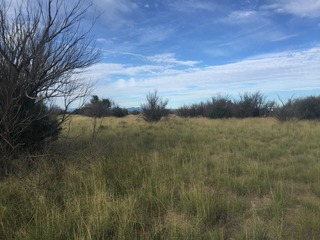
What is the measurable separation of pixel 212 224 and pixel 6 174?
12.3 feet

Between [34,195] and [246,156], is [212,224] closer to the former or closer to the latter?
[34,195]

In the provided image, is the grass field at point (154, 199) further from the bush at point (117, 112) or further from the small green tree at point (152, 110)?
the bush at point (117, 112)

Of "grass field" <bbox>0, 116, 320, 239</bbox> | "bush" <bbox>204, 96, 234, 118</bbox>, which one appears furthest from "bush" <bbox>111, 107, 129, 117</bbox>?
"grass field" <bbox>0, 116, 320, 239</bbox>

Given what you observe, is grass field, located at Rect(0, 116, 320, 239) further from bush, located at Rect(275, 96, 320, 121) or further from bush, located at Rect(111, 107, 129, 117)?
bush, located at Rect(111, 107, 129, 117)

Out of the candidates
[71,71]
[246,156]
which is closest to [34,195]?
[71,71]

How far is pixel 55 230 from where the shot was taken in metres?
3.63

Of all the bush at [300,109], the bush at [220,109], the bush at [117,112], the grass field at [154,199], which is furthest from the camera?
the bush at [117,112]

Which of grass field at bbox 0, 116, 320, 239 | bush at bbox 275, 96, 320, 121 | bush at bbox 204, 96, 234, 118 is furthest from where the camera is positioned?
bush at bbox 204, 96, 234, 118

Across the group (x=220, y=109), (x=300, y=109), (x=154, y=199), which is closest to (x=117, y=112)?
(x=220, y=109)

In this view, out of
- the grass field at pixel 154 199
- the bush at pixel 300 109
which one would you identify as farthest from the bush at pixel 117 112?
the grass field at pixel 154 199

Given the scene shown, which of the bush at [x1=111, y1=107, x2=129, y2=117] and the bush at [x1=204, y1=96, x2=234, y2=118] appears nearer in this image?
the bush at [x1=204, y1=96, x2=234, y2=118]

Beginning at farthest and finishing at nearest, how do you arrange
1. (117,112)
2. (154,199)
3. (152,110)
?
(117,112)
(152,110)
(154,199)

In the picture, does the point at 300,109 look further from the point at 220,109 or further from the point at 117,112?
the point at 117,112

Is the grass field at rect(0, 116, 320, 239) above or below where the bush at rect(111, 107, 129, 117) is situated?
below
